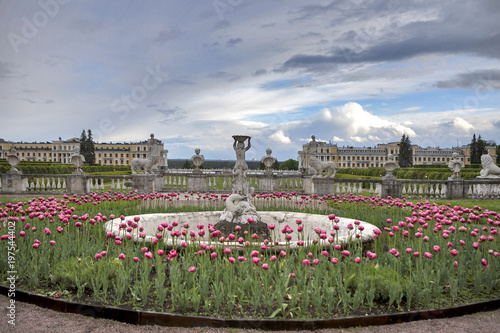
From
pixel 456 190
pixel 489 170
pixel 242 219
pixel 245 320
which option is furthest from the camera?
pixel 489 170

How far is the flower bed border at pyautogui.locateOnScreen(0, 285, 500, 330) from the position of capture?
4086mm

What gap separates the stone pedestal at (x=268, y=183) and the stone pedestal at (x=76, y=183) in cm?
845

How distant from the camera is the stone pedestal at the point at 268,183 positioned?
18469mm

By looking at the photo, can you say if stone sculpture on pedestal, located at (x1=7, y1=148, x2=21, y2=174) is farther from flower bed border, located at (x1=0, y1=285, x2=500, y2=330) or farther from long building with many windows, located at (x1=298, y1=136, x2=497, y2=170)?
long building with many windows, located at (x1=298, y1=136, x2=497, y2=170)

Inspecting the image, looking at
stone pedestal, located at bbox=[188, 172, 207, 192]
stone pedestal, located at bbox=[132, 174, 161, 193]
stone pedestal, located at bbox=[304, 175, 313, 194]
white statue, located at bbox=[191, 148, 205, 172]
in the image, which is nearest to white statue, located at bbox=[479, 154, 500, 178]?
stone pedestal, located at bbox=[304, 175, 313, 194]

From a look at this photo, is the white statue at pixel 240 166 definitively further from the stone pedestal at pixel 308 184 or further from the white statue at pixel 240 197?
the stone pedestal at pixel 308 184

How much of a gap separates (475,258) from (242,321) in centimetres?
364

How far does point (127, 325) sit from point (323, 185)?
14081mm

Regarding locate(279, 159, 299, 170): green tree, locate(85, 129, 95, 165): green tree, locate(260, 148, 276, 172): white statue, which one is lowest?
locate(260, 148, 276, 172): white statue

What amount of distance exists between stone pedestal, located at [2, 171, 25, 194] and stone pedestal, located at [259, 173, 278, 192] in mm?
11666

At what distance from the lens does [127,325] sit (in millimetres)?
4164

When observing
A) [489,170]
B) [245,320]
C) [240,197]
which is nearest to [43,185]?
[240,197]

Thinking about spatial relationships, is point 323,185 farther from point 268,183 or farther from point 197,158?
point 197,158

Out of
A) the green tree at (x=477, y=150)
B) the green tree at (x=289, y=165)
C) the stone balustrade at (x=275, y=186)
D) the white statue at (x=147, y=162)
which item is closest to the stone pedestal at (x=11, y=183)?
the stone balustrade at (x=275, y=186)
